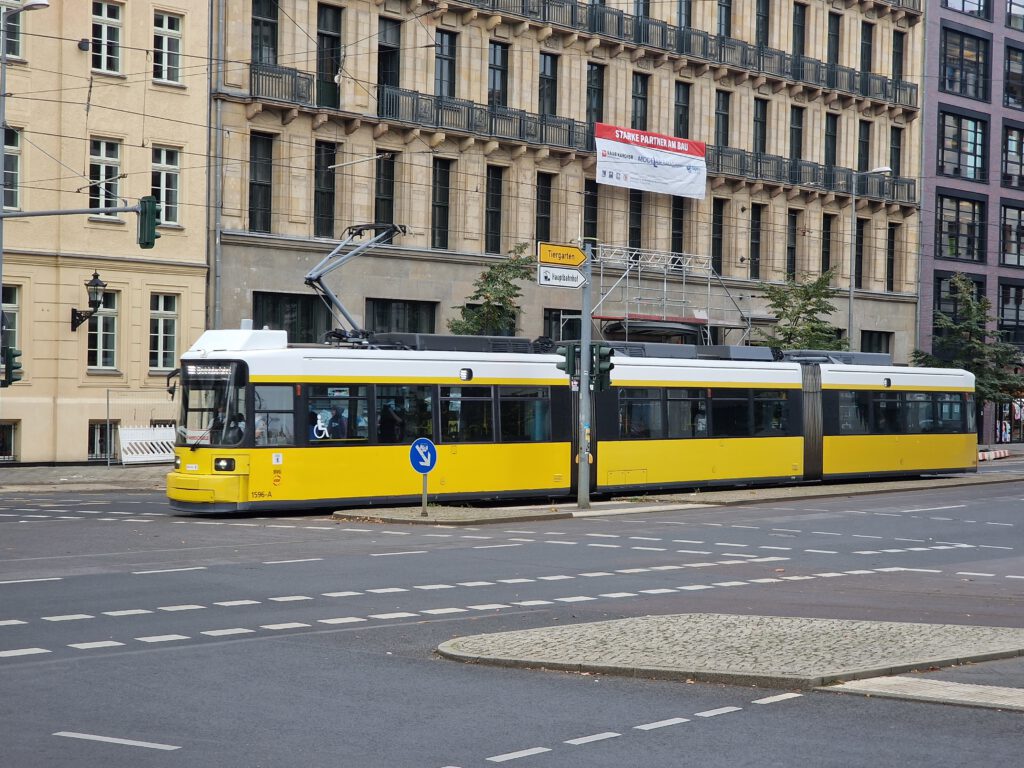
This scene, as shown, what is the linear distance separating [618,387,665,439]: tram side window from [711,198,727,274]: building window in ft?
77.4

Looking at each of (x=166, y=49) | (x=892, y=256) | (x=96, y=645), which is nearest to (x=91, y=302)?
(x=166, y=49)

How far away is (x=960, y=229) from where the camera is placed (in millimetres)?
65188

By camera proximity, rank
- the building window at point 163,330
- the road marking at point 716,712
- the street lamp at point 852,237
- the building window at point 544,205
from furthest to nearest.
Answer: the street lamp at point 852,237
the building window at point 544,205
the building window at point 163,330
the road marking at point 716,712

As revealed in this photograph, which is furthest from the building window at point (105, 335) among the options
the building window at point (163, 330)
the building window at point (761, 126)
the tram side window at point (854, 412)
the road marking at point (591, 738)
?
the road marking at point (591, 738)

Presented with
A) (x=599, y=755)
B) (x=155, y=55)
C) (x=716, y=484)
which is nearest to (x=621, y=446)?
(x=716, y=484)

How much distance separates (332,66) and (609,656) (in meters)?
34.6

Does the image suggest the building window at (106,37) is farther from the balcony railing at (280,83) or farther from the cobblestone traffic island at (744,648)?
the cobblestone traffic island at (744,648)

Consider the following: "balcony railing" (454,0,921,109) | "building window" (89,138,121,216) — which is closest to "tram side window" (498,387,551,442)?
"building window" (89,138,121,216)

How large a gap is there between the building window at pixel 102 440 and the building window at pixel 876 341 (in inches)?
1270

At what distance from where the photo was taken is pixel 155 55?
4031cm

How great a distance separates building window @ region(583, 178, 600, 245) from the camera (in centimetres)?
4991

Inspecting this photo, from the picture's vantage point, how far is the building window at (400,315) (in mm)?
44562

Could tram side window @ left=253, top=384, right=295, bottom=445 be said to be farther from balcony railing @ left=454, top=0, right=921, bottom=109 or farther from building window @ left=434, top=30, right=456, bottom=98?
balcony railing @ left=454, top=0, right=921, bottom=109

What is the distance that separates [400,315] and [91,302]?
998 centimetres
